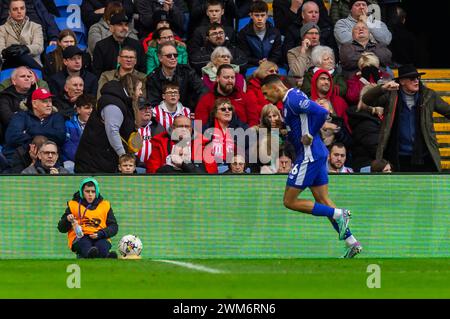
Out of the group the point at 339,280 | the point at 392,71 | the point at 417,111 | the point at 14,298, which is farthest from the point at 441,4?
the point at 14,298

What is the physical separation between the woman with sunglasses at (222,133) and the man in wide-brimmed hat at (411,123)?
1.76m

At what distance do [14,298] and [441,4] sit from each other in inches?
531

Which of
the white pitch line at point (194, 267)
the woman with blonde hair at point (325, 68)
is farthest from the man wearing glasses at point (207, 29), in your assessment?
the white pitch line at point (194, 267)

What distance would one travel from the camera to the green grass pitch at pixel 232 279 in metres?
14.6

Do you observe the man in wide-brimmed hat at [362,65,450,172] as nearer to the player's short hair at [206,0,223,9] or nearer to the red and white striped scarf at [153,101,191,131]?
the red and white striped scarf at [153,101,191,131]

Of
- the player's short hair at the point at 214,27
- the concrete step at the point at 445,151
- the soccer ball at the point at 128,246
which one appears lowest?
the soccer ball at the point at 128,246

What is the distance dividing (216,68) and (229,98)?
1119 millimetres

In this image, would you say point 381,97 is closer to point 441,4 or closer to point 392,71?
A: point 392,71

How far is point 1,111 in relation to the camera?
20.8 m

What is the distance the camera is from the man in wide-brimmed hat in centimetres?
1986

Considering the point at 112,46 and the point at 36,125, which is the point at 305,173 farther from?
the point at 112,46

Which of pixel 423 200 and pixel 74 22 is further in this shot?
pixel 74 22

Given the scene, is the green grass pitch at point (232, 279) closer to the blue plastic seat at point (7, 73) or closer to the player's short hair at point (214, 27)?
the blue plastic seat at point (7, 73)

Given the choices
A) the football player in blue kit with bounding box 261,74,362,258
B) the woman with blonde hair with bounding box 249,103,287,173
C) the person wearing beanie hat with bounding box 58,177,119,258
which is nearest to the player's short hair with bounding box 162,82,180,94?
the woman with blonde hair with bounding box 249,103,287,173
